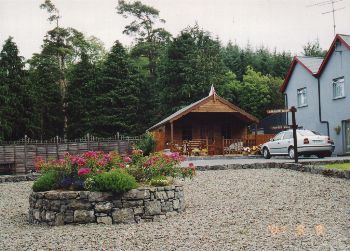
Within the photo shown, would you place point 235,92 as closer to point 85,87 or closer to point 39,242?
point 85,87

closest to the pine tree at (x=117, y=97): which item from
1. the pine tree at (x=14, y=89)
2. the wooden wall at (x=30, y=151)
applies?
the pine tree at (x=14, y=89)

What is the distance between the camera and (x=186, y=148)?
92.7ft

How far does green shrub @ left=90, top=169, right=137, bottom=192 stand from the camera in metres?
9.18

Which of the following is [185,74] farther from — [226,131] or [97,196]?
[97,196]

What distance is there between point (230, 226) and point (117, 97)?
36.3 meters

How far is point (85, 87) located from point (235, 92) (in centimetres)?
2012

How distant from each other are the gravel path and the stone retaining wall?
33cm

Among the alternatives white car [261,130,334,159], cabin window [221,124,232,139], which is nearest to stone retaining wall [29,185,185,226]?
white car [261,130,334,159]

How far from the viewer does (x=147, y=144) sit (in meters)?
27.3

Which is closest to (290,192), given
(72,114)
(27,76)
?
(27,76)

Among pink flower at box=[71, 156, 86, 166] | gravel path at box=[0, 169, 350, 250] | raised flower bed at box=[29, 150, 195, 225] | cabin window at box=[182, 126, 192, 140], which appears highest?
cabin window at box=[182, 126, 192, 140]

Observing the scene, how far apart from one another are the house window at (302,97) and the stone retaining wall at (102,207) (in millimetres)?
22305

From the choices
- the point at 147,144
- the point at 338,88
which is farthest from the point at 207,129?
the point at 338,88

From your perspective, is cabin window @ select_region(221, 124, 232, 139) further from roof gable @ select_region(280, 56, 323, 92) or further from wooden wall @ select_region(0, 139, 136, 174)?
wooden wall @ select_region(0, 139, 136, 174)
